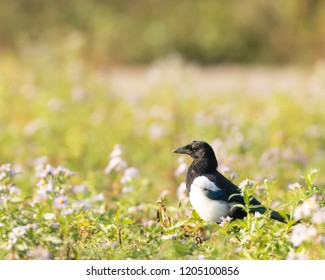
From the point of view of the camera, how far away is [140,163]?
6.70 m

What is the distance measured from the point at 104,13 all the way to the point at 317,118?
10.8 m

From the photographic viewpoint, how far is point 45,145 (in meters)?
6.77

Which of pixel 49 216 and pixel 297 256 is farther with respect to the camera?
pixel 49 216

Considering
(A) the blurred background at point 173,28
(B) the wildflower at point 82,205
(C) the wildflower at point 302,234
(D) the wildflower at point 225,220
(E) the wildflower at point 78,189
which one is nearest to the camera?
(C) the wildflower at point 302,234

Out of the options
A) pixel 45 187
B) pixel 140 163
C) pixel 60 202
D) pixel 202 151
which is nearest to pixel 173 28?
pixel 140 163

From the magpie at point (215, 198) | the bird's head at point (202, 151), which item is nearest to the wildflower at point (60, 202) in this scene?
the magpie at point (215, 198)

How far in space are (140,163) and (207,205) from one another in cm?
317

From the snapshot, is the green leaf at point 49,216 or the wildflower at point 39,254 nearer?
the wildflower at point 39,254

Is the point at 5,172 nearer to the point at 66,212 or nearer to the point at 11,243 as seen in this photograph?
the point at 66,212

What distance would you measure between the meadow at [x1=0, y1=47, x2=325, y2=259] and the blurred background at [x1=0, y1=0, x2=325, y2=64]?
18.5 feet

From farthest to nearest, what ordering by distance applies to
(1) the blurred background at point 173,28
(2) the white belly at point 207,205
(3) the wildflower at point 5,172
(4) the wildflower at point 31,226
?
(1) the blurred background at point 173,28 < (3) the wildflower at point 5,172 < (2) the white belly at point 207,205 < (4) the wildflower at point 31,226

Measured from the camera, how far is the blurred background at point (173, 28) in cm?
1680

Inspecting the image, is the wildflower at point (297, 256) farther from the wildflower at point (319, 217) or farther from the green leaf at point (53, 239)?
the green leaf at point (53, 239)

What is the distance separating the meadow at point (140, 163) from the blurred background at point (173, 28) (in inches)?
222
